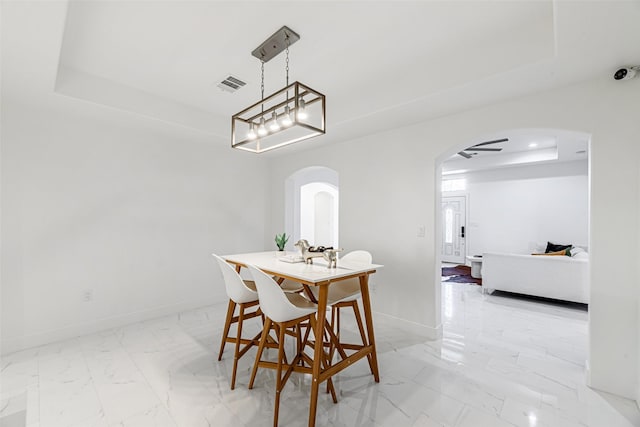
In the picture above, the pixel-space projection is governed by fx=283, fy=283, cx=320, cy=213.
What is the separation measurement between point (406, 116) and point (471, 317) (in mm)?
2689

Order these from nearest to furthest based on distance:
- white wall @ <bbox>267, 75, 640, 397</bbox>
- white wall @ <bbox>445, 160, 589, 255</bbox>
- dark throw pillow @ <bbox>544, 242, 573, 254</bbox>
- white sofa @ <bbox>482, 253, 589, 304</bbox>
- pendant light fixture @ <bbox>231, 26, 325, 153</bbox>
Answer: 1. pendant light fixture @ <bbox>231, 26, 325, 153</bbox>
2. white wall @ <bbox>267, 75, 640, 397</bbox>
3. white sofa @ <bbox>482, 253, 589, 304</bbox>
4. dark throw pillow @ <bbox>544, 242, 573, 254</bbox>
5. white wall @ <bbox>445, 160, 589, 255</bbox>

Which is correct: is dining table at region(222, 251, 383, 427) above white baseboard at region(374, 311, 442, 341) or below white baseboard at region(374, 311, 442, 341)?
above

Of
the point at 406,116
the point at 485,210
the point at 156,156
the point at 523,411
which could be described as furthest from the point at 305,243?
the point at 485,210

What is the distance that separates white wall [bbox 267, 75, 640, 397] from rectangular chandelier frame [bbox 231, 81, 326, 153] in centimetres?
48

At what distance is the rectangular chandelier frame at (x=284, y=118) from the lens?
76.9 inches

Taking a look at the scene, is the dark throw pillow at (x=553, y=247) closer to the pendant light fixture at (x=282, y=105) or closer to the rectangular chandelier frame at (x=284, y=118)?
the rectangular chandelier frame at (x=284, y=118)

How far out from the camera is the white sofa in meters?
3.95

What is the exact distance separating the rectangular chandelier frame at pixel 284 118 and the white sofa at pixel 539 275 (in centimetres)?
365

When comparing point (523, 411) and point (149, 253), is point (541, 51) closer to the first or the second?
point (523, 411)

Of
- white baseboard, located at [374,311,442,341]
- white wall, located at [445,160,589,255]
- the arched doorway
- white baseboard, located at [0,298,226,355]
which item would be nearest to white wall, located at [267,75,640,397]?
white baseboard, located at [374,311,442,341]

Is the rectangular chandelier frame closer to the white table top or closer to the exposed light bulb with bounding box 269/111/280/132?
the exposed light bulb with bounding box 269/111/280/132

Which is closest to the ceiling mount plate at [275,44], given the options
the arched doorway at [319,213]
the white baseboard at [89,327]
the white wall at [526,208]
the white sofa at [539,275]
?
the white baseboard at [89,327]

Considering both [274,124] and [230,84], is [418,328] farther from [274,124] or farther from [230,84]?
[230,84]

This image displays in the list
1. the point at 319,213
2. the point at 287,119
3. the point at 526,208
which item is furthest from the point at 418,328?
the point at 319,213
